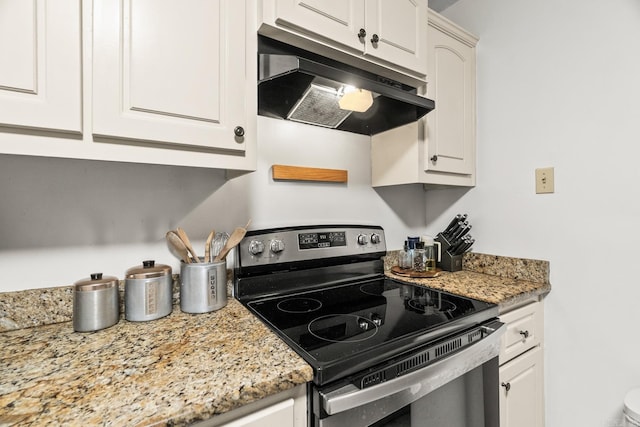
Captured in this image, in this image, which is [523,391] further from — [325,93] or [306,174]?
[325,93]

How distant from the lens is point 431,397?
845 millimetres

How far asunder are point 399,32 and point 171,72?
89 cm

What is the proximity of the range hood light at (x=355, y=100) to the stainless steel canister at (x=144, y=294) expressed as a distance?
0.88 metres

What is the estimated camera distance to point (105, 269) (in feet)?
3.16

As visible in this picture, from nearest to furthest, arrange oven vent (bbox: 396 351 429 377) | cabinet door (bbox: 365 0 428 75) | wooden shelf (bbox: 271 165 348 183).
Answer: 1. oven vent (bbox: 396 351 429 377)
2. cabinet door (bbox: 365 0 428 75)
3. wooden shelf (bbox: 271 165 348 183)

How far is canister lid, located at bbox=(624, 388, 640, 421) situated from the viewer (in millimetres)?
968

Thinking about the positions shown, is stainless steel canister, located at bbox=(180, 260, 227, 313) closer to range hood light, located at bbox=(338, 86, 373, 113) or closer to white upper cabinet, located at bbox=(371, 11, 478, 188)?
range hood light, located at bbox=(338, 86, 373, 113)

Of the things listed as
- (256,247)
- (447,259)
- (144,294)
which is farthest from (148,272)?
(447,259)

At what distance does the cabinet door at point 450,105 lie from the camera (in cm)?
139

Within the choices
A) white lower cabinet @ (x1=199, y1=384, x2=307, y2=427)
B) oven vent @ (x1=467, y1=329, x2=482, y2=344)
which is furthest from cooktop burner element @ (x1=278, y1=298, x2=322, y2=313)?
oven vent @ (x1=467, y1=329, x2=482, y2=344)

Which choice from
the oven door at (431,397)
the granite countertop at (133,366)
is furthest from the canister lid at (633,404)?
the granite countertop at (133,366)

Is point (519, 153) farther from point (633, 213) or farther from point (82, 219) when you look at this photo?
point (82, 219)

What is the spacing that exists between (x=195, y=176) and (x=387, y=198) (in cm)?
103

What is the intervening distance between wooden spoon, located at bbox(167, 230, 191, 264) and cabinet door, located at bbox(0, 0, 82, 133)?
16.5 inches
